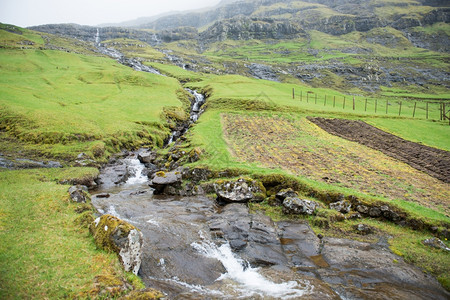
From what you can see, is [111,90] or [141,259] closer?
[141,259]

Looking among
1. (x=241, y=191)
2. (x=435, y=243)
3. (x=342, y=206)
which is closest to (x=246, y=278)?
(x=241, y=191)

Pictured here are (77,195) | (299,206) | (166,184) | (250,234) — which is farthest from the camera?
(166,184)

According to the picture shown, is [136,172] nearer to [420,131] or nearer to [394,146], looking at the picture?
[394,146]

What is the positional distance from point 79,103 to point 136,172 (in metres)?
28.6

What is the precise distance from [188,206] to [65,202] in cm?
886

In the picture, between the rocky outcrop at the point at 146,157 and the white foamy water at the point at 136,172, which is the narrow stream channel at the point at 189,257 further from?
the rocky outcrop at the point at 146,157

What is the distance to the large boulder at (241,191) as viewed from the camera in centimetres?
2114

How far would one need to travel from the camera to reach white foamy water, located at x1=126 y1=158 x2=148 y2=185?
29.1m

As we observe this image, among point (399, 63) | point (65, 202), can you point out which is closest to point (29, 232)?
point (65, 202)

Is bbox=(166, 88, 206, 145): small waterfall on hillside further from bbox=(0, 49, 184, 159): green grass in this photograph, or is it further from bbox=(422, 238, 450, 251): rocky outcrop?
bbox=(422, 238, 450, 251): rocky outcrop

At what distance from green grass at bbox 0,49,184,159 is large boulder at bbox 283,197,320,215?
26702 millimetres

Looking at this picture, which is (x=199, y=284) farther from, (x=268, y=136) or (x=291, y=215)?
(x=268, y=136)

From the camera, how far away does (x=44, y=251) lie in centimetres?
1148

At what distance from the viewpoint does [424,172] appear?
26156 mm
